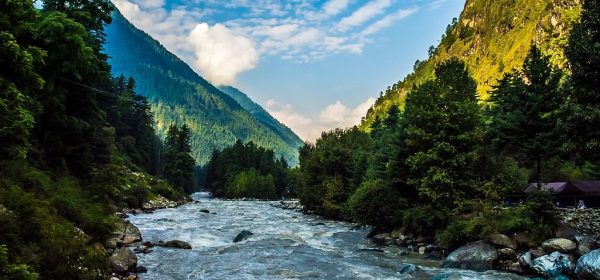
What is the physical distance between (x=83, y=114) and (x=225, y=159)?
4716 inches

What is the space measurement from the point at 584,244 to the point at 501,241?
12.9 feet

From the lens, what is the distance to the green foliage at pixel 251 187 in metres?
124

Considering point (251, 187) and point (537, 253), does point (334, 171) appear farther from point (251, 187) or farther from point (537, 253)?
point (251, 187)

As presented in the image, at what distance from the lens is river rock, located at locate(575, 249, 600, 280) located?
54.3 ft

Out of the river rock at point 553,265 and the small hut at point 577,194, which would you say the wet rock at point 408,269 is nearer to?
the river rock at point 553,265

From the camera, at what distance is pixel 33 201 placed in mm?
14055

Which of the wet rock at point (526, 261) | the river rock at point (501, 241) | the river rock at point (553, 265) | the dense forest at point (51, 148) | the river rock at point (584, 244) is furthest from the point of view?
the river rock at point (501, 241)

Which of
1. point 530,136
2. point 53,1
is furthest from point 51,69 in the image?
point 530,136

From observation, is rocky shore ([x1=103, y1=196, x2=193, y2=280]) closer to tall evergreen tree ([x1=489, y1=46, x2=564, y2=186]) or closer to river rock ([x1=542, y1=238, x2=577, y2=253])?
river rock ([x1=542, y1=238, x2=577, y2=253])

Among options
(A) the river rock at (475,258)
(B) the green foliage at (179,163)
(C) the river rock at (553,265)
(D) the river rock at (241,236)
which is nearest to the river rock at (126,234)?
(D) the river rock at (241,236)

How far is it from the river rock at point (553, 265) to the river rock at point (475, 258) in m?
A: 2.33

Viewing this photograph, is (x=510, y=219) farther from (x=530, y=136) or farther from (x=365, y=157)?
(x=365, y=157)

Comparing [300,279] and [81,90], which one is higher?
[81,90]

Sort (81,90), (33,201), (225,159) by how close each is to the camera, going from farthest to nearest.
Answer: (225,159) → (81,90) → (33,201)
